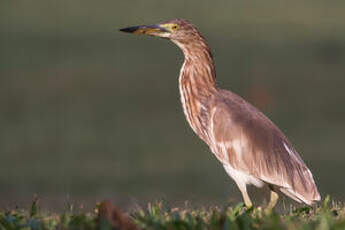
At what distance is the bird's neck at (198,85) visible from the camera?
317 inches

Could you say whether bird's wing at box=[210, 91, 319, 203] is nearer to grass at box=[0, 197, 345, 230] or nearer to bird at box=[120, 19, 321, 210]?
bird at box=[120, 19, 321, 210]

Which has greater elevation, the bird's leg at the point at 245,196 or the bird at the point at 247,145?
the bird at the point at 247,145

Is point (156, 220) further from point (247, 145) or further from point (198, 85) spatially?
point (198, 85)

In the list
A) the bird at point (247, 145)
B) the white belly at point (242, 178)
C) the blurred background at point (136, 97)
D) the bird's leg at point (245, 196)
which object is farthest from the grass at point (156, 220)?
the blurred background at point (136, 97)

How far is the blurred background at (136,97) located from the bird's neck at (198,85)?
2.38 m

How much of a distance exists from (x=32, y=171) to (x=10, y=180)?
1.66ft

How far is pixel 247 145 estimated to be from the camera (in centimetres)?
777

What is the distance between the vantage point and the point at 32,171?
13492mm

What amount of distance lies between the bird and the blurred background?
2.50 meters

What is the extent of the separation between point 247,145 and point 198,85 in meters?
0.65

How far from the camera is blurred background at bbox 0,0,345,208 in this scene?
512 inches

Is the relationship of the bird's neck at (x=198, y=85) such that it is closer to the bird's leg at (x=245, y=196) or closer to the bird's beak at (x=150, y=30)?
the bird's beak at (x=150, y=30)

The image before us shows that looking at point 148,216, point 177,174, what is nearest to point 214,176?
point 177,174

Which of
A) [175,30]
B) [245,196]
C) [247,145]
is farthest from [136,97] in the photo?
[245,196]
